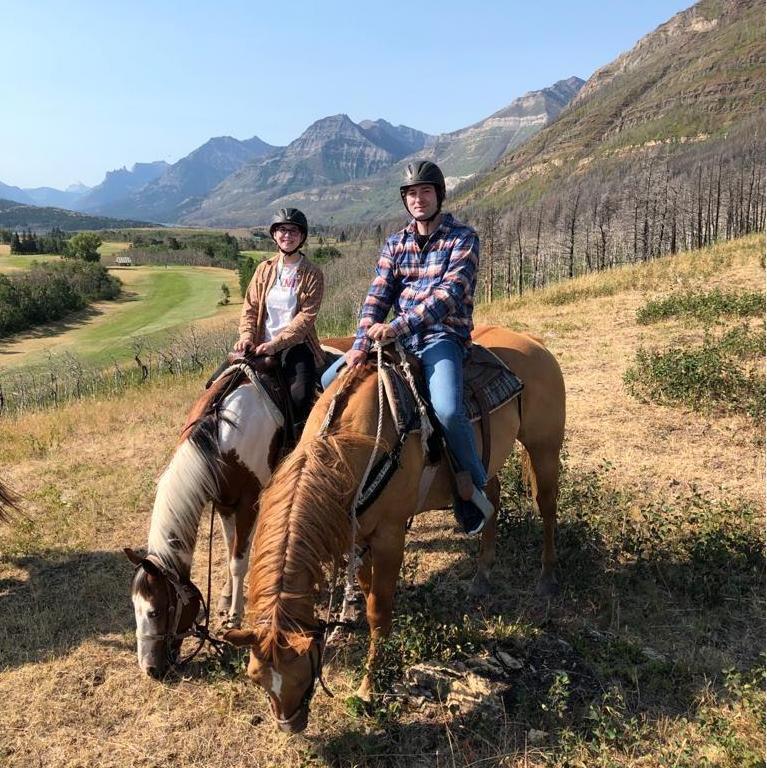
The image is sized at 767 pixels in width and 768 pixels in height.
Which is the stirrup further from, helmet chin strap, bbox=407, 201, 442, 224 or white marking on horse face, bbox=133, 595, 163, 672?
white marking on horse face, bbox=133, 595, 163, 672

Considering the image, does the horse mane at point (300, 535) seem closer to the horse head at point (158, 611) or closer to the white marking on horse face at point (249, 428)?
the horse head at point (158, 611)

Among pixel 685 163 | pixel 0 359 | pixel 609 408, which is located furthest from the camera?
pixel 685 163

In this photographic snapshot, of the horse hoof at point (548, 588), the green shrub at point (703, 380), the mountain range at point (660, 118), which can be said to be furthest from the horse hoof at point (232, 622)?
the mountain range at point (660, 118)

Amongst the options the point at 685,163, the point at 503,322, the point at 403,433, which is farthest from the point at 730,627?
the point at 685,163

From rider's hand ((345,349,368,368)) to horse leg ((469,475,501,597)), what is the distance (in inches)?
72.1

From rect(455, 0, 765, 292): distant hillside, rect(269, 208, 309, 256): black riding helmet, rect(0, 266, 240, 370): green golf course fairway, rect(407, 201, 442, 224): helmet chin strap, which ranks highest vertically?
rect(455, 0, 765, 292): distant hillside

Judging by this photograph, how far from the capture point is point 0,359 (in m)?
39.7

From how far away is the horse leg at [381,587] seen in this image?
3.20 metres

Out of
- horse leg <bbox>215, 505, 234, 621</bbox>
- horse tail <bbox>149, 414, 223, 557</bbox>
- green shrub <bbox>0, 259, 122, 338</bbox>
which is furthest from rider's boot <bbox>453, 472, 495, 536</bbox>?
green shrub <bbox>0, 259, 122, 338</bbox>

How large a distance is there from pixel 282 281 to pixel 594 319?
1012cm

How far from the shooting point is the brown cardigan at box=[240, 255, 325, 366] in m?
4.49

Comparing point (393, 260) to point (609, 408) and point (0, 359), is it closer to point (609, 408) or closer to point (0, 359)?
point (609, 408)

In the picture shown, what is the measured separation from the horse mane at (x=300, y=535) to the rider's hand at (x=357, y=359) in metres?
0.56

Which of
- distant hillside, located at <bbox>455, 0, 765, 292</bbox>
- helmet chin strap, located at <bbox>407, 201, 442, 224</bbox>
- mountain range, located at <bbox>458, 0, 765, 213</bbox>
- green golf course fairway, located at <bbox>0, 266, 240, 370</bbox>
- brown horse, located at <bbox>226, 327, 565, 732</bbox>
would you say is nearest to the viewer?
brown horse, located at <bbox>226, 327, 565, 732</bbox>
